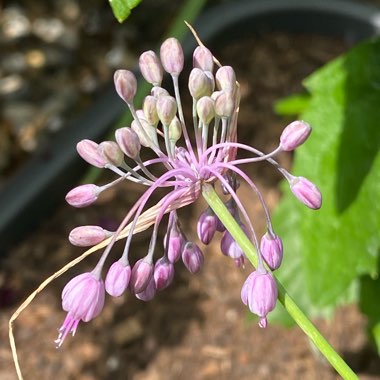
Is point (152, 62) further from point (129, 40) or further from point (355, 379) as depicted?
point (129, 40)

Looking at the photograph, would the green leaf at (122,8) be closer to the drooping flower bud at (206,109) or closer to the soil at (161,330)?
the drooping flower bud at (206,109)

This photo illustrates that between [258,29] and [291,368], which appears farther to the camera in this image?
[258,29]

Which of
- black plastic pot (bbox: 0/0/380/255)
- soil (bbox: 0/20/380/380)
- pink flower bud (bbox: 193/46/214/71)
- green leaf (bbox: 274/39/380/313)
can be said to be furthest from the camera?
black plastic pot (bbox: 0/0/380/255)

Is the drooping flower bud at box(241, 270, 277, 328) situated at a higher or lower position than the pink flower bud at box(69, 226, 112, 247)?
lower

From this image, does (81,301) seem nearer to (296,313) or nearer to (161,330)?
(296,313)

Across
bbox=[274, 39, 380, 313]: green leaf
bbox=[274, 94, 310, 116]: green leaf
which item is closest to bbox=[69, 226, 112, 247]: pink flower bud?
bbox=[274, 39, 380, 313]: green leaf

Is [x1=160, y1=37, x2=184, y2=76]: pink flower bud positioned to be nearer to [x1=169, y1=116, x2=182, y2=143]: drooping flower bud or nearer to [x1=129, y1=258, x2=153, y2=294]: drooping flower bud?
[x1=169, y1=116, x2=182, y2=143]: drooping flower bud

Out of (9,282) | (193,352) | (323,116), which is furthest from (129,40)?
(323,116)

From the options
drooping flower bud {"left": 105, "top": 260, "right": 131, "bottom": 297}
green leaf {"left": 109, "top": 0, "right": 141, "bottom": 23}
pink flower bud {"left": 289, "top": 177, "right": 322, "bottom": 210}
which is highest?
green leaf {"left": 109, "top": 0, "right": 141, "bottom": 23}
